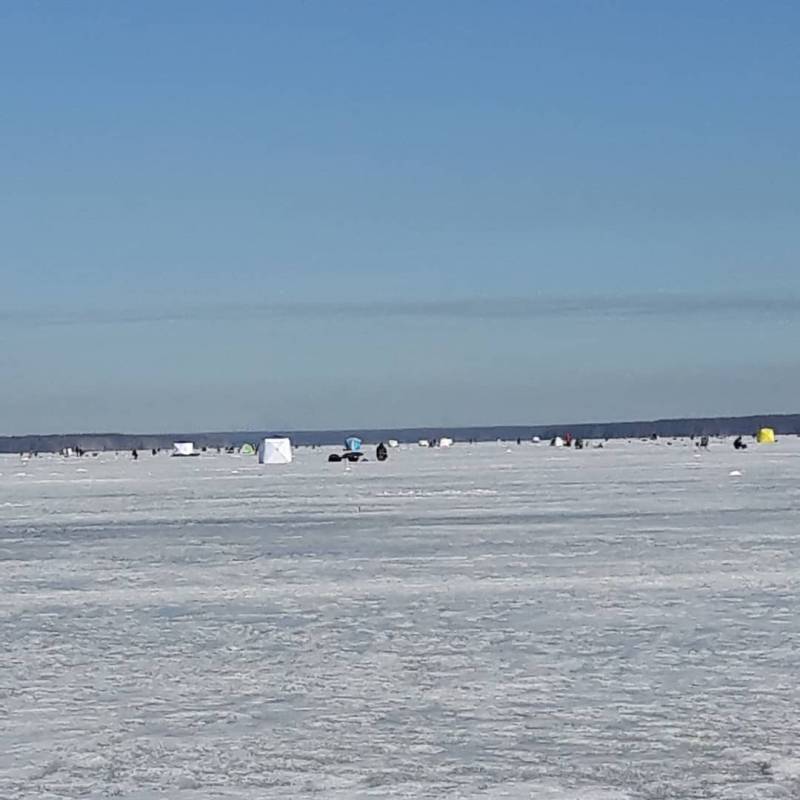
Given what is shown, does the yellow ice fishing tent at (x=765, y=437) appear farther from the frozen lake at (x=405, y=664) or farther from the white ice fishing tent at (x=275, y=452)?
the frozen lake at (x=405, y=664)

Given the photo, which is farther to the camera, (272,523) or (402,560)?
(272,523)

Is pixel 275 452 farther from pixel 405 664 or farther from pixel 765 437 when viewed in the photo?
pixel 405 664

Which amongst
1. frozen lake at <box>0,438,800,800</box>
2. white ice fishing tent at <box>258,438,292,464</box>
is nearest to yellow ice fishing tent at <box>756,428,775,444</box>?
white ice fishing tent at <box>258,438,292,464</box>

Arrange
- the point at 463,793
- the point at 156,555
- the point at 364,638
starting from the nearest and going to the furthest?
the point at 463,793, the point at 364,638, the point at 156,555

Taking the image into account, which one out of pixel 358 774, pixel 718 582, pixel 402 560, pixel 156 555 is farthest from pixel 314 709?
pixel 156 555

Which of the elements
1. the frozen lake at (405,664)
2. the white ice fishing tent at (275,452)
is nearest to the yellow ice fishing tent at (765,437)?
the white ice fishing tent at (275,452)

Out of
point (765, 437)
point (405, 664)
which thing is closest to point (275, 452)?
point (765, 437)

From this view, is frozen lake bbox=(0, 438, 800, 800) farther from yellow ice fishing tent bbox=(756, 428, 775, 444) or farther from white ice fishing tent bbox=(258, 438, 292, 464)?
yellow ice fishing tent bbox=(756, 428, 775, 444)

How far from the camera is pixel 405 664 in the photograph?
26.9 ft

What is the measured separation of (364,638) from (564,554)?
5.76 metres

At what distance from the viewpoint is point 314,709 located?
695 cm

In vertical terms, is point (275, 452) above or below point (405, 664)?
above

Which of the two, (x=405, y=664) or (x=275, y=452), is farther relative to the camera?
(x=275, y=452)

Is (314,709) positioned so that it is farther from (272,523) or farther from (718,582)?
(272,523)
